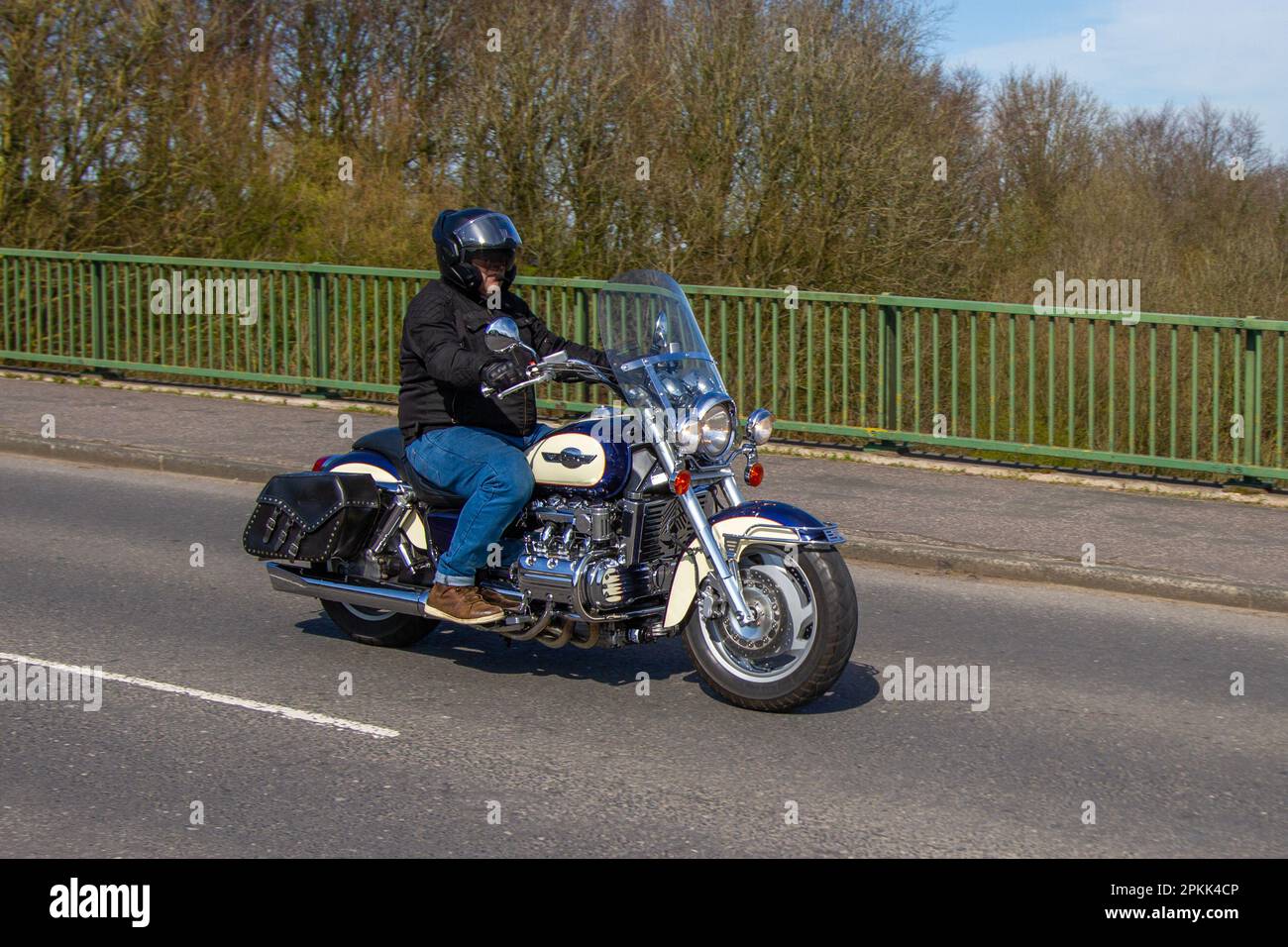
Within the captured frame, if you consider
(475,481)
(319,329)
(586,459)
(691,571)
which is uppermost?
(319,329)

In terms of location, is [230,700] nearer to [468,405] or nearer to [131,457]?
[468,405]

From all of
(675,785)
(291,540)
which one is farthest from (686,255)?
(675,785)

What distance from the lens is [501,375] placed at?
20.7ft

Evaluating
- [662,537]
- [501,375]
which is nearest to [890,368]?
[662,537]

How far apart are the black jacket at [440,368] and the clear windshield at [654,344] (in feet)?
0.60

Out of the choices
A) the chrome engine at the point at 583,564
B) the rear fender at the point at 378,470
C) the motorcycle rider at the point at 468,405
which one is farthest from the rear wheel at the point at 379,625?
the chrome engine at the point at 583,564

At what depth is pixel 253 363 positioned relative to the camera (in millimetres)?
16312

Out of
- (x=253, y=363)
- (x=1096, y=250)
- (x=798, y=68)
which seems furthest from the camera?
(x=1096, y=250)

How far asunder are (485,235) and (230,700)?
2.18m

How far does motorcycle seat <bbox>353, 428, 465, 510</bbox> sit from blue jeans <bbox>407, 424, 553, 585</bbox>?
0.14 feet

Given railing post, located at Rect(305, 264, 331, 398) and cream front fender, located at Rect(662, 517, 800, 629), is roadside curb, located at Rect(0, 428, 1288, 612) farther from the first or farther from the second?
railing post, located at Rect(305, 264, 331, 398)

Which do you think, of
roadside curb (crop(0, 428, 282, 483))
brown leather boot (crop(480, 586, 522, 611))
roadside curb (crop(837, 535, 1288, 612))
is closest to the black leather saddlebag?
brown leather boot (crop(480, 586, 522, 611))

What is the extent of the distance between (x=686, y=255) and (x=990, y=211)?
6.64 meters
